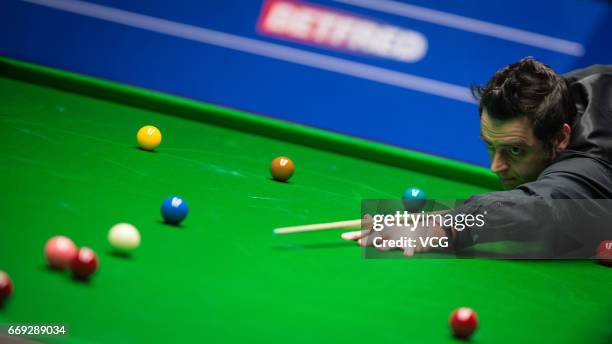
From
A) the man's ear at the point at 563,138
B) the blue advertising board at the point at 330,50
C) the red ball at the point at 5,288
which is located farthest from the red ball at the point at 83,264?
the blue advertising board at the point at 330,50

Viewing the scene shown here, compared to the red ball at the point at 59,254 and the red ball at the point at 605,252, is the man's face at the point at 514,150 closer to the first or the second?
the red ball at the point at 605,252

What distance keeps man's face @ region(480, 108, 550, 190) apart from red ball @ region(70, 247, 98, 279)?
191cm

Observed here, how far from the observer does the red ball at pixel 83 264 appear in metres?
2.14

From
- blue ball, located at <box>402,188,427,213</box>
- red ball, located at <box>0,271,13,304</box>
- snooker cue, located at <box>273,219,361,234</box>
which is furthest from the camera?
blue ball, located at <box>402,188,427,213</box>

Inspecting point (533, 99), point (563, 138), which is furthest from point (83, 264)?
point (563, 138)

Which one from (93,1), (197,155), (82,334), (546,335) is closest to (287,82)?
(93,1)

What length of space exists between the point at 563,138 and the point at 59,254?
89.8 inches

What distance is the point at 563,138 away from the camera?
365cm

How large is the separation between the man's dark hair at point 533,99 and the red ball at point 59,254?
1954 millimetres

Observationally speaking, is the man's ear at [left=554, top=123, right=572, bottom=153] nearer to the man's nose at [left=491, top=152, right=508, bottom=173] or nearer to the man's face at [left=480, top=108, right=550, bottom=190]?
the man's face at [left=480, top=108, right=550, bottom=190]

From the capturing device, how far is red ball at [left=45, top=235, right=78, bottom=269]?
2.17m

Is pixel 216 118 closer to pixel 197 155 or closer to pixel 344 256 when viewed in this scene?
pixel 197 155

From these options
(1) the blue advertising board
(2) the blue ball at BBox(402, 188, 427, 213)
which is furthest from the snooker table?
(1) the blue advertising board

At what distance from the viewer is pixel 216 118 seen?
5.37 meters
